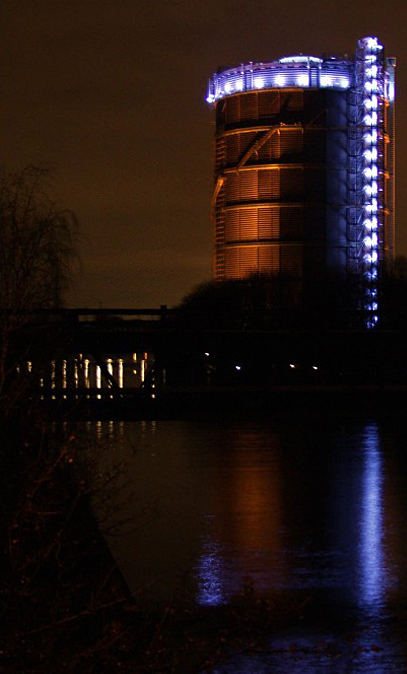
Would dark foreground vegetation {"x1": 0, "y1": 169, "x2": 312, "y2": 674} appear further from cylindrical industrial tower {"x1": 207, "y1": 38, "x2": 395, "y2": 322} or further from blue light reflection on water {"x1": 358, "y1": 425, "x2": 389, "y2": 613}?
cylindrical industrial tower {"x1": 207, "y1": 38, "x2": 395, "y2": 322}

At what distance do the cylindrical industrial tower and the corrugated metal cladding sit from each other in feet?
0.21

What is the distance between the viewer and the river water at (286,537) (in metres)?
9.88

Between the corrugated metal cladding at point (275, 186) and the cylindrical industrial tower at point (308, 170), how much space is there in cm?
6

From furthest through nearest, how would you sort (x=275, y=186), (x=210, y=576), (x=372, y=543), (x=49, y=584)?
(x=275, y=186)
(x=372, y=543)
(x=210, y=576)
(x=49, y=584)

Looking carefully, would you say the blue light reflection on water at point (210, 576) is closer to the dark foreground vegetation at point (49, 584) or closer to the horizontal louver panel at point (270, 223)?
the dark foreground vegetation at point (49, 584)

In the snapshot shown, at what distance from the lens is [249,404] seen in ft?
154

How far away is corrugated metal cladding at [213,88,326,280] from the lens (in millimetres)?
74125

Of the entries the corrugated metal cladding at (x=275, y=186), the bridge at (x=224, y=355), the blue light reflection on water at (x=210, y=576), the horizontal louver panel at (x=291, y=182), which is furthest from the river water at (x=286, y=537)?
the horizontal louver panel at (x=291, y=182)

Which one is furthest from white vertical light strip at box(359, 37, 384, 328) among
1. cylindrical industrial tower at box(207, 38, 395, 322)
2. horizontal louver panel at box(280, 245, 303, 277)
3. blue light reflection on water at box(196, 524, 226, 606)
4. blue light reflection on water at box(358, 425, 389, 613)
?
blue light reflection on water at box(196, 524, 226, 606)

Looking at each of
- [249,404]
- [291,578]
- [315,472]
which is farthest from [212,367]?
[291,578]

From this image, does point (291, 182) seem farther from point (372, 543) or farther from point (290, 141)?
point (372, 543)

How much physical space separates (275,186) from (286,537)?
6022 centimetres

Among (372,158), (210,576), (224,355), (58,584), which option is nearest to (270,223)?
(372,158)

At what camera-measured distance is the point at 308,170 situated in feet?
244
